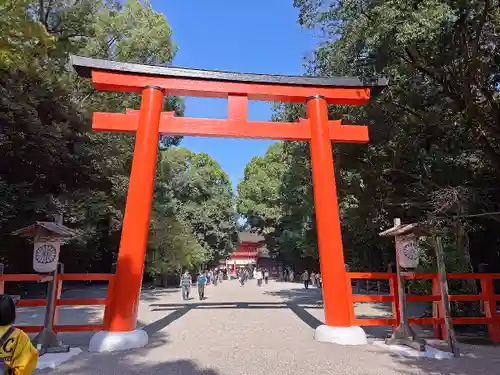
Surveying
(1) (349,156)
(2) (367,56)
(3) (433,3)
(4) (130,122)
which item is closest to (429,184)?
(1) (349,156)

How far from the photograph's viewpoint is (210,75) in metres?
8.13

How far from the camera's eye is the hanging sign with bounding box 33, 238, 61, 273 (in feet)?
20.5

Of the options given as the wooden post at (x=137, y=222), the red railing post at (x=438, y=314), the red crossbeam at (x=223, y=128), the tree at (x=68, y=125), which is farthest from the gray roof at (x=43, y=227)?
the red railing post at (x=438, y=314)

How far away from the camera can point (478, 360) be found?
229 inches

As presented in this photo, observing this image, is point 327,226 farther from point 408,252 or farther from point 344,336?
point 344,336

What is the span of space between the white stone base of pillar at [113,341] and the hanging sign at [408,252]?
4888mm

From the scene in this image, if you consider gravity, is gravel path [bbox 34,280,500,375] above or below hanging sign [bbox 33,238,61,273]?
below

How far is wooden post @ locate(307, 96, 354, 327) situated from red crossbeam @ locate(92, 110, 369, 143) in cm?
31

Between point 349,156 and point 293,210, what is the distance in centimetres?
1222

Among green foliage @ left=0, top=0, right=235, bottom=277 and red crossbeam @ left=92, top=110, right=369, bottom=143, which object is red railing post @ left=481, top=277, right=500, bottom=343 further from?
green foliage @ left=0, top=0, right=235, bottom=277

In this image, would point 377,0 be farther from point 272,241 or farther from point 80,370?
point 272,241

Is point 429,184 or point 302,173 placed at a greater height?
point 302,173

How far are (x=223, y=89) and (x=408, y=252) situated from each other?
495 cm

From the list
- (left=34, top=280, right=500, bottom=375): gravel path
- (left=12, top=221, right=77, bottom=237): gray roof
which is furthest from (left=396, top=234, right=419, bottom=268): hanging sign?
(left=12, top=221, right=77, bottom=237): gray roof
